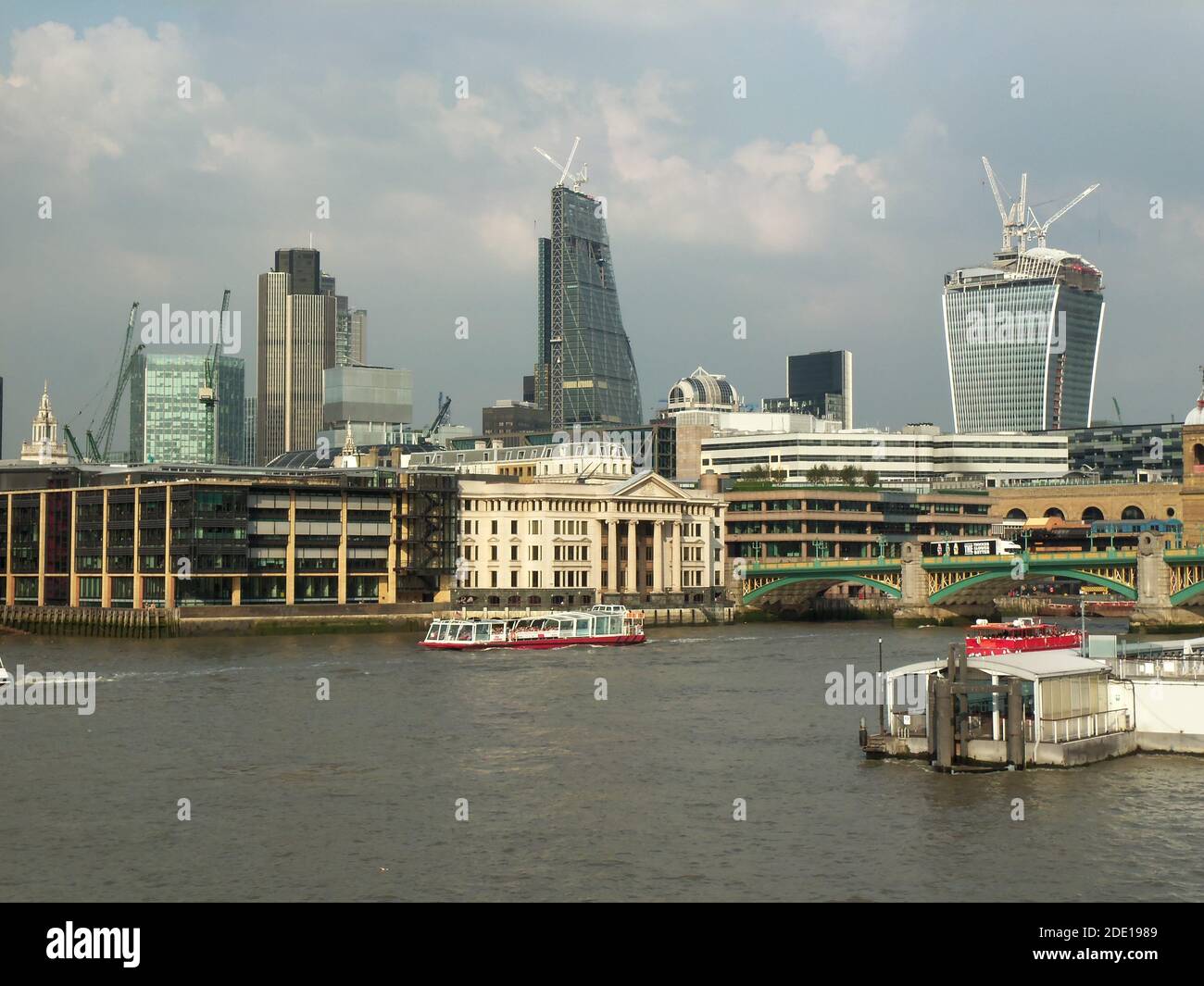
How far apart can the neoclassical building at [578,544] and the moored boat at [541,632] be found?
21012 millimetres

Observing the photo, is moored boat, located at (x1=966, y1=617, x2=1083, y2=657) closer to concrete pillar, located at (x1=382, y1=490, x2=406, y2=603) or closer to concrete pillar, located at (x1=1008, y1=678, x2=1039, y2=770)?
concrete pillar, located at (x1=1008, y1=678, x2=1039, y2=770)

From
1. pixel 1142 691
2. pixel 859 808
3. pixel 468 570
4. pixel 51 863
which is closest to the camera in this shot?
pixel 51 863

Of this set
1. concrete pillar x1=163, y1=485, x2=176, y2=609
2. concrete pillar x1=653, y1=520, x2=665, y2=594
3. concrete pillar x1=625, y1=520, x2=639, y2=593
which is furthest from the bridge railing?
concrete pillar x1=163, y1=485, x2=176, y2=609

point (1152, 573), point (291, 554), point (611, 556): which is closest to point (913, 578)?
point (1152, 573)

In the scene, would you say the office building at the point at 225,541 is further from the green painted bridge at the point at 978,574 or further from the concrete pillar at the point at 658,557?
the green painted bridge at the point at 978,574

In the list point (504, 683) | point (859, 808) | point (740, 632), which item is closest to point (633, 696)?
point (504, 683)

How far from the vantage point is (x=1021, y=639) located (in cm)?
7244

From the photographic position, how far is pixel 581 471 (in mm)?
179125

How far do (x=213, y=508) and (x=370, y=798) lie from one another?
8273 centimetres

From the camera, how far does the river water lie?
3956 cm

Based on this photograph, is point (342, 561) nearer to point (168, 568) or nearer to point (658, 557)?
point (168, 568)

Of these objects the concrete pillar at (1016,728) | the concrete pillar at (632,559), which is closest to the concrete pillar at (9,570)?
the concrete pillar at (632,559)

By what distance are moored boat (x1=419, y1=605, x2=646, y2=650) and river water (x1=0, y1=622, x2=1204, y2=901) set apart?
3402 cm
